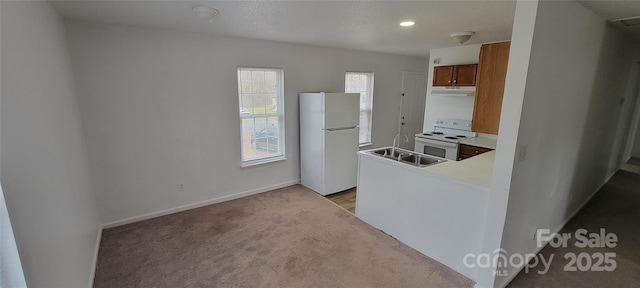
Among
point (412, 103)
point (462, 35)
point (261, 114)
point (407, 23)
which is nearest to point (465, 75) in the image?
point (462, 35)

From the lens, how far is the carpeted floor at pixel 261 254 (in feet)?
7.40

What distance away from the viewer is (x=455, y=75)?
4.00 meters

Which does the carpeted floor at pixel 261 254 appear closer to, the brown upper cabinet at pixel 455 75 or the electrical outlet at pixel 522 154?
the electrical outlet at pixel 522 154

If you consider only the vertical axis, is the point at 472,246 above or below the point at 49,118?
below

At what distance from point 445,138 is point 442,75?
3.17 ft

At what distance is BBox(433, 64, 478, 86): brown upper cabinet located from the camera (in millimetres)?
3812

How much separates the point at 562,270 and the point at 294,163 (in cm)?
330

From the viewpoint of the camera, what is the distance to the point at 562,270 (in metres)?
2.35

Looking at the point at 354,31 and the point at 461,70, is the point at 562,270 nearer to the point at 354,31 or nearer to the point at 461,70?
the point at 461,70

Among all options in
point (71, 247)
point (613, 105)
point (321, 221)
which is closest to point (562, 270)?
point (321, 221)

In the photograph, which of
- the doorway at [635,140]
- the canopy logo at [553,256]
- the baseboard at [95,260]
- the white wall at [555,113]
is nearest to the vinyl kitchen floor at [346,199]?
the canopy logo at [553,256]

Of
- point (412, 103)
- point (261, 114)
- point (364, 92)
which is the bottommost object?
point (261, 114)

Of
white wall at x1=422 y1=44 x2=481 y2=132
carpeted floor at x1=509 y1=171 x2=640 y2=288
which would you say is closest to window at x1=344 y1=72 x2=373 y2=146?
white wall at x1=422 y1=44 x2=481 y2=132

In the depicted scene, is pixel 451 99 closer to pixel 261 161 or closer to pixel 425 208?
pixel 425 208
